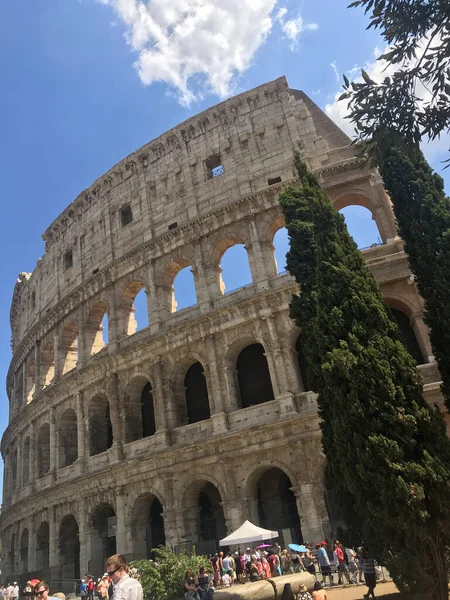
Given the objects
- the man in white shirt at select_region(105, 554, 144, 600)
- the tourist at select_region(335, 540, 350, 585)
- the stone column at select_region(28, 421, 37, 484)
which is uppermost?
the stone column at select_region(28, 421, 37, 484)

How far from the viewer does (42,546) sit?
21.2m

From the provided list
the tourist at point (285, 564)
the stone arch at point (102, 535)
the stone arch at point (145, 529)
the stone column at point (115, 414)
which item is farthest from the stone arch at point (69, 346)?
the tourist at point (285, 564)

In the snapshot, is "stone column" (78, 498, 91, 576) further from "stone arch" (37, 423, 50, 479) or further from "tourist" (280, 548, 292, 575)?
"tourist" (280, 548, 292, 575)

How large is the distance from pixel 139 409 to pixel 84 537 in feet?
16.6

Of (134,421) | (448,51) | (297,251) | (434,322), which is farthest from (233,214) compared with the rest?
(448,51)

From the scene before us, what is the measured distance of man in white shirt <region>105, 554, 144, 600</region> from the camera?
3724 mm

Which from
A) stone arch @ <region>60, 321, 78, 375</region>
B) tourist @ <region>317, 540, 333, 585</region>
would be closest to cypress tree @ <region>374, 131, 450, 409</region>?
tourist @ <region>317, 540, 333, 585</region>

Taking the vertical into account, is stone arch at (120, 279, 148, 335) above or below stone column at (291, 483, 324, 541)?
above

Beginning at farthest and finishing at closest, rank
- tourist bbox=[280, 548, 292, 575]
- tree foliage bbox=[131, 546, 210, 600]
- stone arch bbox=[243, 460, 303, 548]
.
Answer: stone arch bbox=[243, 460, 303, 548], tourist bbox=[280, 548, 292, 575], tree foliage bbox=[131, 546, 210, 600]

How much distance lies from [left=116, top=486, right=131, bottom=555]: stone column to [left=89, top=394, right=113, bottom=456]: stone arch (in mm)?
2874

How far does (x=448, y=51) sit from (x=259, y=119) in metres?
14.7

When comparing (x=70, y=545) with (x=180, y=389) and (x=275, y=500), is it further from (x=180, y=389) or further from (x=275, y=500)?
(x=275, y=500)

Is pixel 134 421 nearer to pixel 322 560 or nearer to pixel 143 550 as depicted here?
pixel 143 550

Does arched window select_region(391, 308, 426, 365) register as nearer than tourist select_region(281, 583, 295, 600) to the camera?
No
